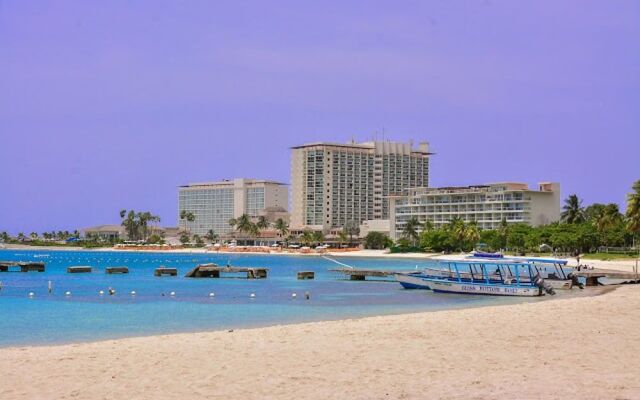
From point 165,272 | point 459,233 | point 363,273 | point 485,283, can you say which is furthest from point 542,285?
point 459,233

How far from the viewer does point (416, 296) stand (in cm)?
4966

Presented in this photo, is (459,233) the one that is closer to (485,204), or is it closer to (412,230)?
(485,204)

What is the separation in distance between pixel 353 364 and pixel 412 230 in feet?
529

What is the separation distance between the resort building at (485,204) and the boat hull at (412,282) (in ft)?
361

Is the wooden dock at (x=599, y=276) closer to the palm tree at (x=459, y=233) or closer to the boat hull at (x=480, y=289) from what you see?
the boat hull at (x=480, y=289)

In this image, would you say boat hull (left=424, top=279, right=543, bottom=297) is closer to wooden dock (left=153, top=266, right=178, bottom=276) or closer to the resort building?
wooden dock (left=153, top=266, right=178, bottom=276)

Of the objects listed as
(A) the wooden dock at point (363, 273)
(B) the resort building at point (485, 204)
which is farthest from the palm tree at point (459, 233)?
(A) the wooden dock at point (363, 273)

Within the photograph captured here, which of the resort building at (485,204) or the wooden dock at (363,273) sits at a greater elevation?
the resort building at (485,204)

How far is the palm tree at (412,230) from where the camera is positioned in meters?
178

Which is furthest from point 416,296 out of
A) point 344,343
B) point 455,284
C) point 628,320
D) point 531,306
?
point 344,343

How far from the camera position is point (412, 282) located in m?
55.7

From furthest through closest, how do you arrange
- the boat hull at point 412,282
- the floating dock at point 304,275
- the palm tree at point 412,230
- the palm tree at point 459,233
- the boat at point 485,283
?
1. the palm tree at point 412,230
2. the palm tree at point 459,233
3. the floating dock at point 304,275
4. the boat hull at point 412,282
5. the boat at point 485,283

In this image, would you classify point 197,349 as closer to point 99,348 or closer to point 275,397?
point 99,348

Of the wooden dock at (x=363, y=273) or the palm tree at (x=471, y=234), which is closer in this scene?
the wooden dock at (x=363, y=273)
